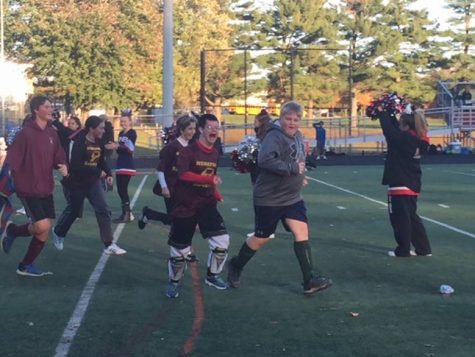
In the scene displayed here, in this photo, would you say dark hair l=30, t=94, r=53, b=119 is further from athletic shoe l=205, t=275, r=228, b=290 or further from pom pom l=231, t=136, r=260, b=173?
athletic shoe l=205, t=275, r=228, b=290

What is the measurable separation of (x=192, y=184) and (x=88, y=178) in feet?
9.47

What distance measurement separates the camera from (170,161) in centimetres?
997

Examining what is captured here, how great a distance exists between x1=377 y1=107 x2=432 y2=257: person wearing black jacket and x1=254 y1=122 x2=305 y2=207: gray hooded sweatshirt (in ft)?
7.77

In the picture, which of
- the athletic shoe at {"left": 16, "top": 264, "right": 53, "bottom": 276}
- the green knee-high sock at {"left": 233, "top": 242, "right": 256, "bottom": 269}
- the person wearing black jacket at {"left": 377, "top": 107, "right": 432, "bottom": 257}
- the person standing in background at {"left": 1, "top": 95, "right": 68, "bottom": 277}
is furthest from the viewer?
the person wearing black jacket at {"left": 377, "top": 107, "right": 432, "bottom": 257}

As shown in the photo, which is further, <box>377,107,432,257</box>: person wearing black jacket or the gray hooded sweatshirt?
<box>377,107,432,257</box>: person wearing black jacket

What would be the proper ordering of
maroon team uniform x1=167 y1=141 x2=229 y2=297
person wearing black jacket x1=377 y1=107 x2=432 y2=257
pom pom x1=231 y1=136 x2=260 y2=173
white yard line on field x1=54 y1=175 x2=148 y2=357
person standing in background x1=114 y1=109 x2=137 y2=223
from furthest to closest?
person standing in background x1=114 y1=109 x2=137 y2=223
person wearing black jacket x1=377 y1=107 x2=432 y2=257
pom pom x1=231 y1=136 x2=260 y2=173
maroon team uniform x1=167 y1=141 x2=229 y2=297
white yard line on field x1=54 y1=175 x2=148 y2=357

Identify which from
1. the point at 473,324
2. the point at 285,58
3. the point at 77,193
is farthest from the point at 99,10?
the point at 473,324

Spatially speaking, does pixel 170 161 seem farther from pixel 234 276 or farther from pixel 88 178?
pixel 234 276

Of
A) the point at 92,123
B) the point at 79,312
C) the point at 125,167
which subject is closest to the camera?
the point at 79,312

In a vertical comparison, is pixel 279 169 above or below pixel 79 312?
above

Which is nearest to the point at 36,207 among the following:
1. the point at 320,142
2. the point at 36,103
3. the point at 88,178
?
the point at 36,103

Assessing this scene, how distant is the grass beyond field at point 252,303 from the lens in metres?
6.25

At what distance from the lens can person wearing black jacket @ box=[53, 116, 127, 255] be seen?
33.4 feet

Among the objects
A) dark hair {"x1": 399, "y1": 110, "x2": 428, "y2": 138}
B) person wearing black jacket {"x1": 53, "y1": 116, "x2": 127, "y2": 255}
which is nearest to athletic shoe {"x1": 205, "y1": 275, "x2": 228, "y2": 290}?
person wearing black jacket {"x1": 53, "y1": 116, "x2": 127, "y2": 255}
